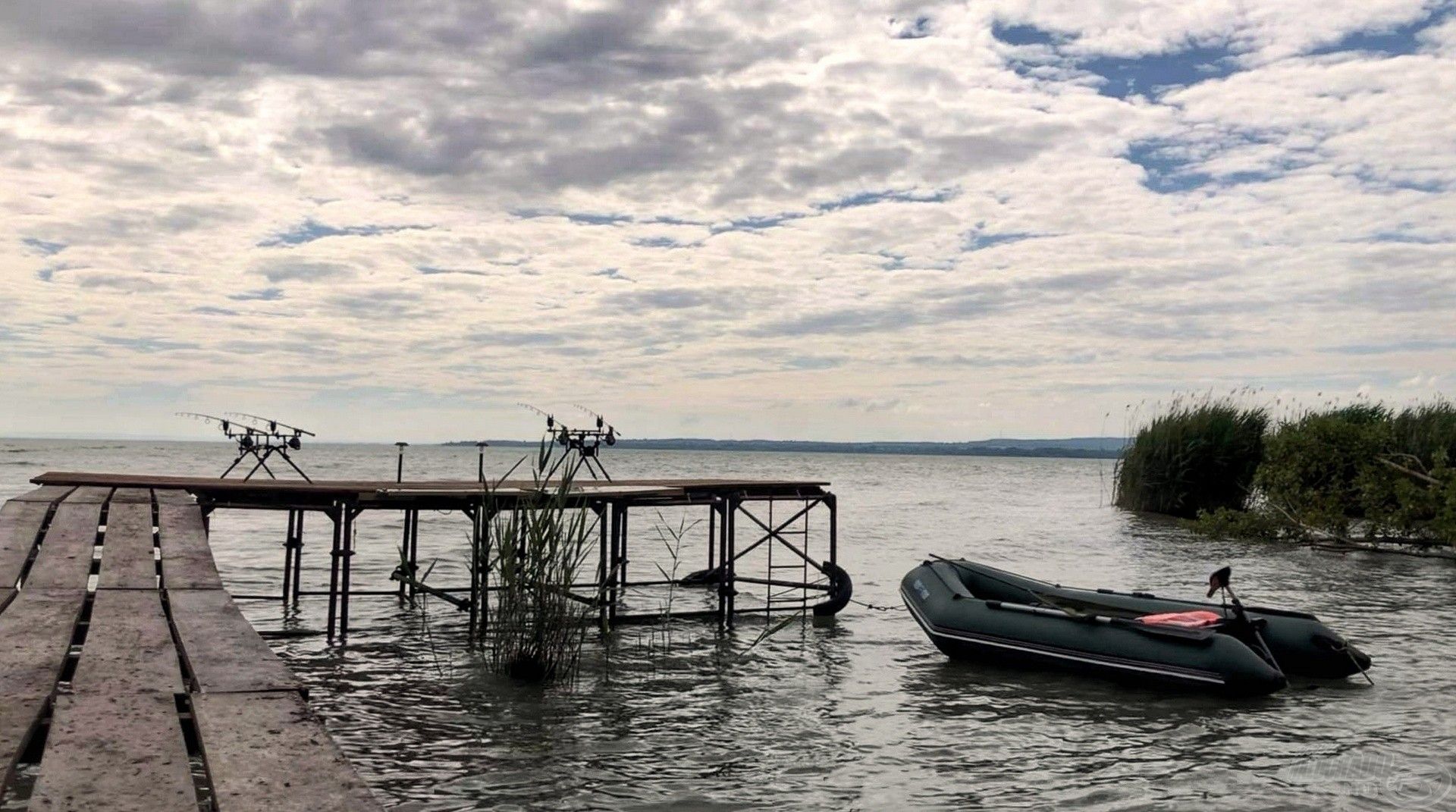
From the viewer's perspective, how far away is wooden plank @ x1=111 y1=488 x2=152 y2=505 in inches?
434

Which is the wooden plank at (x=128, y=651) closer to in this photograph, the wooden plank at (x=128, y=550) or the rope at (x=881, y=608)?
the wooden plank at (x=128, y=550)

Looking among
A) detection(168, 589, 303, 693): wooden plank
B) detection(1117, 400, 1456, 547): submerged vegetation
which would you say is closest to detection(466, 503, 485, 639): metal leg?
detection(168, 589, 303, 693): wooden plank

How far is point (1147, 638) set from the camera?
33.3 feet

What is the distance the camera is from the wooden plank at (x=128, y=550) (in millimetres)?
6883

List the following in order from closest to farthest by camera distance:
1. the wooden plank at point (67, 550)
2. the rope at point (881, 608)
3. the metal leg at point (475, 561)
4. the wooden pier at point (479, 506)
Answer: the wooden plank at point (67, 550) → the metal leg at point (475, 561) → the wooden pier at point (479, 506) → the rope at point (881, 608)

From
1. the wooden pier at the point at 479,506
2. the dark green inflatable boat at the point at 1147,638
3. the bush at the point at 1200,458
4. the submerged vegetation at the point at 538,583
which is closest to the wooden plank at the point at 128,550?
the wooden pier at the point at 479,506

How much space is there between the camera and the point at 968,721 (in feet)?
29.3

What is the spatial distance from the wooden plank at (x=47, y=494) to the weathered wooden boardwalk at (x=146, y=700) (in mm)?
3217

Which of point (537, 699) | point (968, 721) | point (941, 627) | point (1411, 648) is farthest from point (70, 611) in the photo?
point (1411, 648)

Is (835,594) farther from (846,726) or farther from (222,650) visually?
(222,650)

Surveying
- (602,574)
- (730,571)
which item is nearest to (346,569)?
(602,574)

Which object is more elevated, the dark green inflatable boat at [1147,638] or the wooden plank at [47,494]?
the wooden plank at [47,494]

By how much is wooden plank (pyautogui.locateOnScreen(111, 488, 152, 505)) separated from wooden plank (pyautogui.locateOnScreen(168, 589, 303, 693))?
5264mm

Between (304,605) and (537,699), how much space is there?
21.6ft
